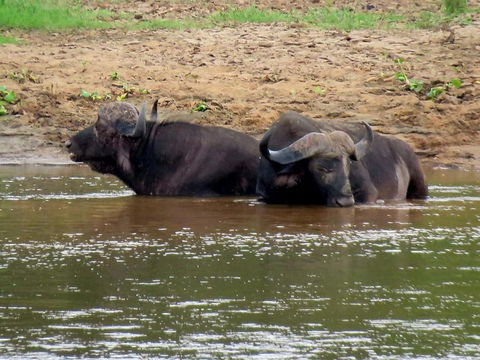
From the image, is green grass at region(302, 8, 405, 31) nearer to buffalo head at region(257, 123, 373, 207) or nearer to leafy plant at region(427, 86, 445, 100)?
leafy plant at region(427, 86, 445, 100)

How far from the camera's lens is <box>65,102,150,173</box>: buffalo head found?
528 inches

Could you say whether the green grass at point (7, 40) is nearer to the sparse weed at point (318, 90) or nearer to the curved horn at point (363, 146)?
the sparse weed at point (318, 90)

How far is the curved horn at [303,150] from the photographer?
38.7 ft

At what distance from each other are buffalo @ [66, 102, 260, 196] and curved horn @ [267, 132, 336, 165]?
123 cm

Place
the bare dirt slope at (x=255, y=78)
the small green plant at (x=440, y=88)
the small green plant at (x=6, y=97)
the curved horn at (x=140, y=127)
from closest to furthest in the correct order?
the curved horn at (x=140, y=127) < the bare dirt slope at (x=255, y=78) < the small green plant at (x=6, y=97) < the small green plant at (x=440, y=88)

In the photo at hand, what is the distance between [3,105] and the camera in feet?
56.9

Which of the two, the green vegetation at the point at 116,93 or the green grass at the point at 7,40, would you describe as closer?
the green vegetation at the point at 116,93

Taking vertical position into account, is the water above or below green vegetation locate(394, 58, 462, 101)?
below

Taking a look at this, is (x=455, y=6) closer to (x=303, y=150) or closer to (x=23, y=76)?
(x=23, y=76)

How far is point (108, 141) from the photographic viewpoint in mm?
13500

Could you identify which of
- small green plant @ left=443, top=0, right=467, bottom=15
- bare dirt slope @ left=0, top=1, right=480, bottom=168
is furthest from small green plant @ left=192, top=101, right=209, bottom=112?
small green plant @ left=443, top=0, right=467, bottom=15

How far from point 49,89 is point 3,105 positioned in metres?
0.79

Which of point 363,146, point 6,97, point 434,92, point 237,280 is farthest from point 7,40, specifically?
point 237,280

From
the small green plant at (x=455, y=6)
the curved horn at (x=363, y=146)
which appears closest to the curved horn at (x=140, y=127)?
the curved horn at (x=363, y=146)
